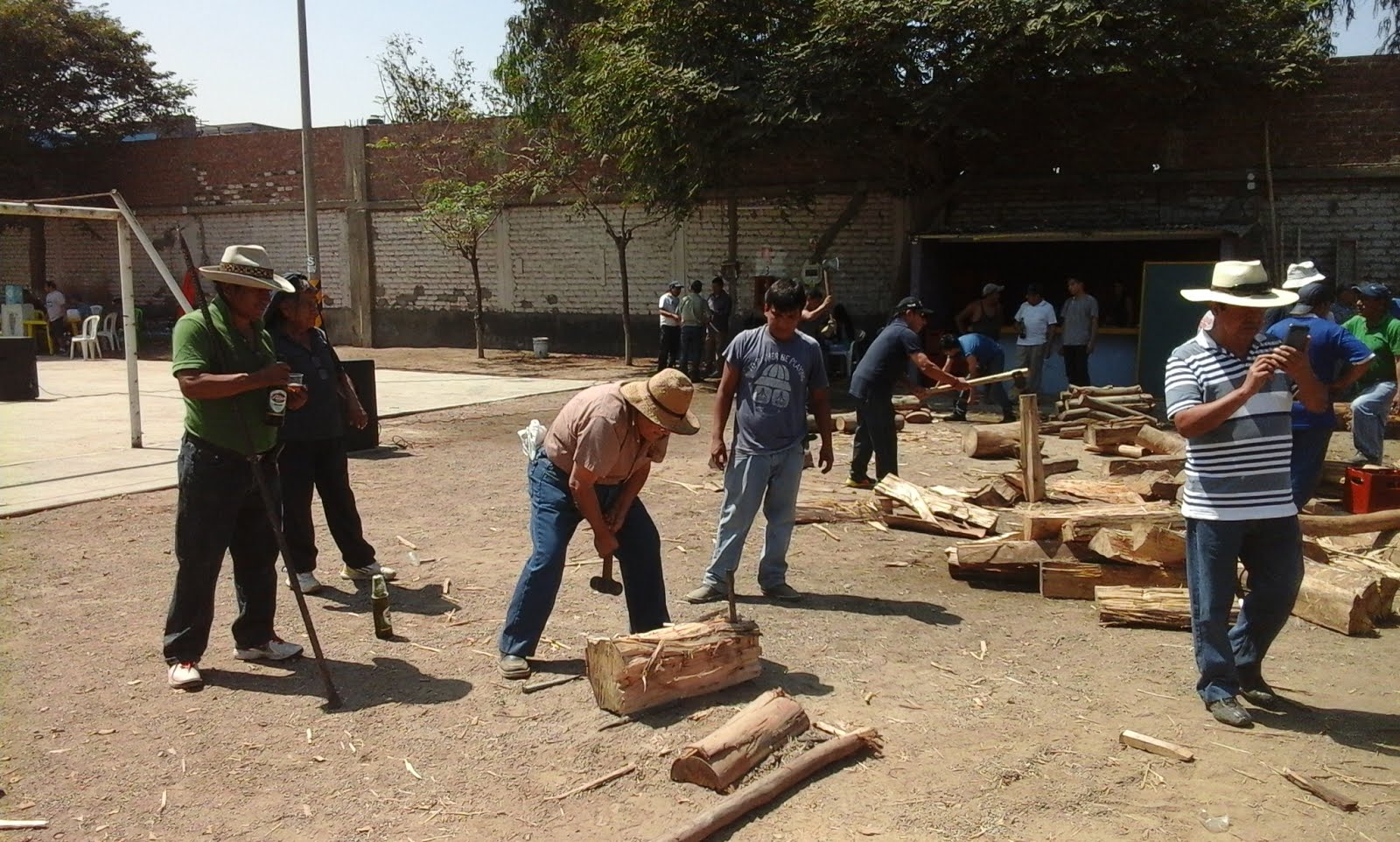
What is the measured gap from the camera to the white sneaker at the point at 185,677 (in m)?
5.25

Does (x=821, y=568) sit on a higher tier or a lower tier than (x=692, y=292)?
lower

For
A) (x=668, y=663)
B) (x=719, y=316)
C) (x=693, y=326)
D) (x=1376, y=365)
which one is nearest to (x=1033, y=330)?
(x=719, y=316)

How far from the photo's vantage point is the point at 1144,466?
10.4 meters

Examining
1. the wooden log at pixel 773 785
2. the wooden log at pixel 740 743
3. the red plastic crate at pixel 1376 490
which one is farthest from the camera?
the red plastic crate at pixel 1376 490

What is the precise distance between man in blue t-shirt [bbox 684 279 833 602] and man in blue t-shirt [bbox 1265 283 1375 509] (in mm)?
2630

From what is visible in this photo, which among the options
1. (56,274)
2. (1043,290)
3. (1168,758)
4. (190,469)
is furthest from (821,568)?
(56,274)

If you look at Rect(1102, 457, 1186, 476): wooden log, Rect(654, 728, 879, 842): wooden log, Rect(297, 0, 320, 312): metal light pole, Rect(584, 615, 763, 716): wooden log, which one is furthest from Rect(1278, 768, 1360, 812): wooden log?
Rect(297, 0, 320, 312): metal light pole

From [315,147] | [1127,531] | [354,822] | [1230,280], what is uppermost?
[315,147]

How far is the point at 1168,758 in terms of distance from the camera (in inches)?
175

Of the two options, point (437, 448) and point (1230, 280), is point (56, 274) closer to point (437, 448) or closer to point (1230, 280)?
point (437, 448)

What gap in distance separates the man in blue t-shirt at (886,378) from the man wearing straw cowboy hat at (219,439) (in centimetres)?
513

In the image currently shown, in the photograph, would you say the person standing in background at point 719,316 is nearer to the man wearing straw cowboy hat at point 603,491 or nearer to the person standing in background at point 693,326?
the person standing in background at point 693,326

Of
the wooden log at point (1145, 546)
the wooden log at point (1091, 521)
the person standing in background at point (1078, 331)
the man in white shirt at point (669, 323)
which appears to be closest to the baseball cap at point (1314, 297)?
the wooden log at point (1091, 521)

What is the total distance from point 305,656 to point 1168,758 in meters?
4.01
